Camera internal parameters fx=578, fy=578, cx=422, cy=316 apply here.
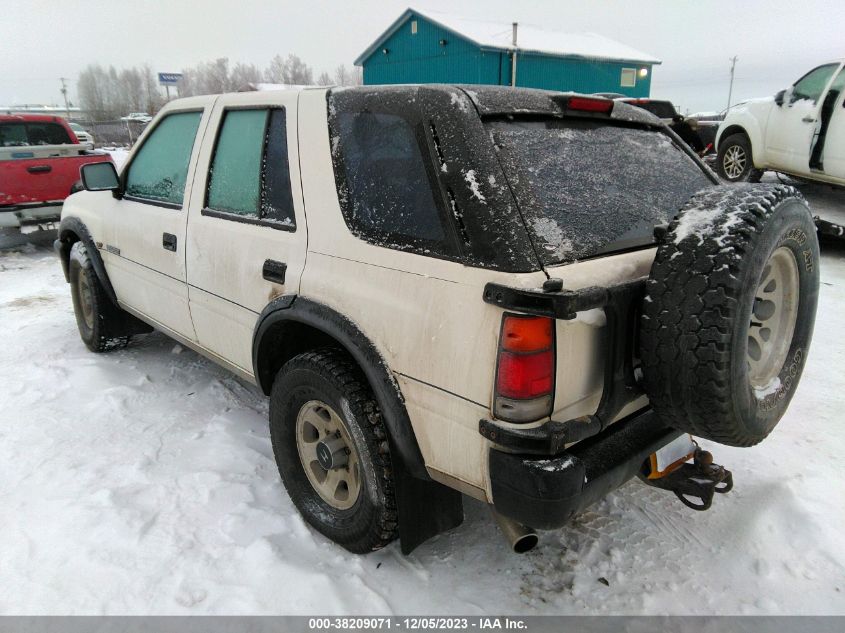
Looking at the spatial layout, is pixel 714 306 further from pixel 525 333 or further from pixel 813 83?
pixel 813 83

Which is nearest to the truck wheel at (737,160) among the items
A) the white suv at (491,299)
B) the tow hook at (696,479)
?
the white suv at (491,299)

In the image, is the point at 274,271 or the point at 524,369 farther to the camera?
the point at 274,271

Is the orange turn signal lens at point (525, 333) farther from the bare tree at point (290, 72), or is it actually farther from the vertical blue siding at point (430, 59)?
the bare tree at point (290, 72)

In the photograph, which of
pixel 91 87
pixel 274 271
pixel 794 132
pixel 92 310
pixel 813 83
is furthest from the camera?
pixel 91 87

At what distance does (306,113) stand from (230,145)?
674mm

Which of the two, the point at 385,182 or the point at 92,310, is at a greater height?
the point at 385,182

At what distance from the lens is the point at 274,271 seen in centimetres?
249

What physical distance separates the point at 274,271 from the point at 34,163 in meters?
7.79

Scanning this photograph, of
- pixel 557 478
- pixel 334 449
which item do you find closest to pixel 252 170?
pixel 334 449

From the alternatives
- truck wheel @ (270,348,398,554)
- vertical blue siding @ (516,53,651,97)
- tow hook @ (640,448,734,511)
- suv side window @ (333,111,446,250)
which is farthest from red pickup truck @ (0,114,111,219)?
vertical blue siding @ (516,53,651,97)

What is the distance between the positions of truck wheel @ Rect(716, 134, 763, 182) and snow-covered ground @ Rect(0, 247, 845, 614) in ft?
19.0

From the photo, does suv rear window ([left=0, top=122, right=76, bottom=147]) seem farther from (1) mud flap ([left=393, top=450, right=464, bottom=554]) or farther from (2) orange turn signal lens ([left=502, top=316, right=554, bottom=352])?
(2) orange turn signal lens ([left=502, top=316, right=554, bottom=352])

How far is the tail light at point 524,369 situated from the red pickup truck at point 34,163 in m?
8.54

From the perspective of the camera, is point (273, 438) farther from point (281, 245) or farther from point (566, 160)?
point (566, 160)
